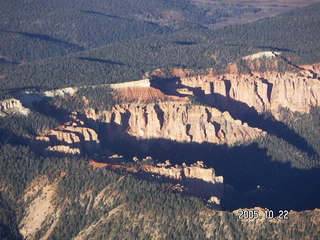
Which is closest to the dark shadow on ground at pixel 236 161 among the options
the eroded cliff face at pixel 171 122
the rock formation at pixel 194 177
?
the eroded cliff face at pixel 171 122

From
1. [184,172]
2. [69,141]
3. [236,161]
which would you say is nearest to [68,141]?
[69,141]

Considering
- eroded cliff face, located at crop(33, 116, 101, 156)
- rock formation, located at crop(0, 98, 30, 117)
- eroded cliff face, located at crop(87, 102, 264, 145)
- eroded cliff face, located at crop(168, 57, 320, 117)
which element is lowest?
eroded cliff face, located at crop(168, 57, 320, 117)

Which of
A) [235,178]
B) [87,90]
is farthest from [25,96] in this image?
[235,178]

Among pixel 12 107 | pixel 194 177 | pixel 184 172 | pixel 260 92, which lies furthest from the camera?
pixel 260 92

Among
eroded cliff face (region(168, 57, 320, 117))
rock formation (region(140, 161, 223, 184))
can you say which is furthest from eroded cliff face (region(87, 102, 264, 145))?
rock formation (region(140, 161, 223, 184))

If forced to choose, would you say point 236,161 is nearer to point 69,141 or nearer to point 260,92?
point 260,92

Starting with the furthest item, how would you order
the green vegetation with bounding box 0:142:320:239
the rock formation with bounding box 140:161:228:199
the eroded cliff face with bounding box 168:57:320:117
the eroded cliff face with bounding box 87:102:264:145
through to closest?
the eroded cliff face with bounding box 168:57:320:117, the eroded cliff face with bounding box 87:102:264:145, the rock formation with bounding box 140:161:228:199, the green vegetation with bounding box 0:142:320:239

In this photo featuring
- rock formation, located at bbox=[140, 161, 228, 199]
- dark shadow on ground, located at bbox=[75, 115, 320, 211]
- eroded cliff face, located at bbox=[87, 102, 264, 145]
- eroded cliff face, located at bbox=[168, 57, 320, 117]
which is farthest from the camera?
eroded cliff face, located at bbox=[168, 57, 320, 117]

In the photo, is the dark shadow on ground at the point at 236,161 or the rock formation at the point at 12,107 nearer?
the dark shadow on ground at the point at 236,161

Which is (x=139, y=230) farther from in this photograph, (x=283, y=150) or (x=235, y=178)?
(x=283, y=150)

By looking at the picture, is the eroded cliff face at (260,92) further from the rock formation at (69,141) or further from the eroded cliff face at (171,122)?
the rock formation at (69,141)
